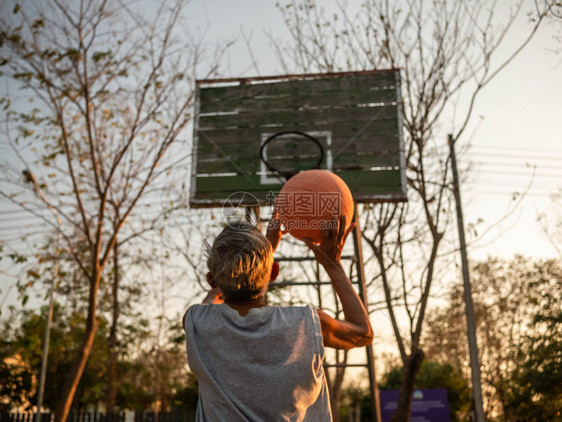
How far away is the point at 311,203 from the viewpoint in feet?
10.2

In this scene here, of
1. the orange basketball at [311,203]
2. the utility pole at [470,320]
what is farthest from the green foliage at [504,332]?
the orange basketball at [311,203]

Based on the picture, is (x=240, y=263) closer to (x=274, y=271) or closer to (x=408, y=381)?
(x=274, y=271)

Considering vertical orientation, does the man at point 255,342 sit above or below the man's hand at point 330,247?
below

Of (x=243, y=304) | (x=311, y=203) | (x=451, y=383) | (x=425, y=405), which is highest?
(x=311, y=203)

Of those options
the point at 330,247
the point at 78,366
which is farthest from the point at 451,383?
the point at 330,247

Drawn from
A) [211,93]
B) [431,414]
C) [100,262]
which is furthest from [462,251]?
[431,414]

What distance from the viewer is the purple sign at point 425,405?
52.4 ft

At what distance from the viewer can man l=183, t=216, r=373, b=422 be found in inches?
55.1

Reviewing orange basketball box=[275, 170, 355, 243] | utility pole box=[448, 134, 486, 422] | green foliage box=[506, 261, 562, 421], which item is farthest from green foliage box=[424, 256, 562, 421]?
orange basketball box=[275, 170, 355, 243]

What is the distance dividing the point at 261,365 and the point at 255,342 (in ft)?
0.21

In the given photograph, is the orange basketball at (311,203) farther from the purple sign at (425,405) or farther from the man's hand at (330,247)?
the purple sign at (425,405)

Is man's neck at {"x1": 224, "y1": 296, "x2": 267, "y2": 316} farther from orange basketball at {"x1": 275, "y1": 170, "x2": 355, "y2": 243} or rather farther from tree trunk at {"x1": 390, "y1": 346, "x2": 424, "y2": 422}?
tree trunk at {"x1": 390, "y1": 346, "x2": 424, "y2": 422}

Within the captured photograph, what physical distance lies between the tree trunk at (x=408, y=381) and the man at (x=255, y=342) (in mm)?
6191

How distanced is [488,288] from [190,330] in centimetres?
2035
